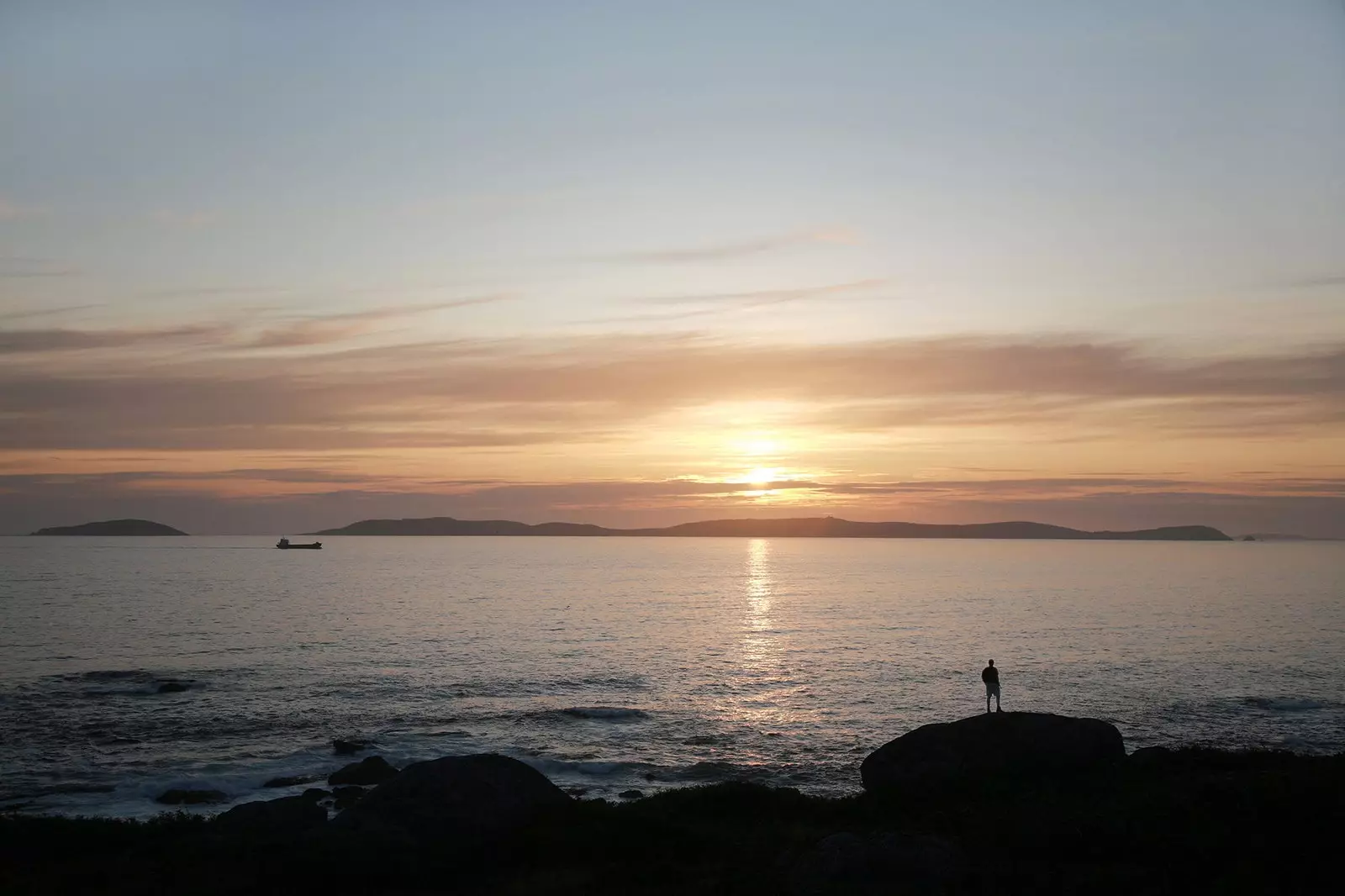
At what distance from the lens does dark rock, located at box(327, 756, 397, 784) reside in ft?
115

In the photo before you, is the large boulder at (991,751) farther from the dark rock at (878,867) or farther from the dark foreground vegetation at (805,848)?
the dark rock at (878,867)

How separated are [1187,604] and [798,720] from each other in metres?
89.5

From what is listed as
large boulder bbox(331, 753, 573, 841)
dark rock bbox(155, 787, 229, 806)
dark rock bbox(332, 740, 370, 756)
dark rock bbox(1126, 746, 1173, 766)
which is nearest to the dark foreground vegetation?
large boulder bbox(331, 753, 573, 841)

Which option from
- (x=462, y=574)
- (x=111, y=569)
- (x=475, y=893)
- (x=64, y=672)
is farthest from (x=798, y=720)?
(x=111, y=569)

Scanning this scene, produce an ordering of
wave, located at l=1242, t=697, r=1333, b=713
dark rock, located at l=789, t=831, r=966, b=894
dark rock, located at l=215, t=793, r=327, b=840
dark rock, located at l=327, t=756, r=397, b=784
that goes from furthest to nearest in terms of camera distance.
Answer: wave, located at l=1242, t=697, r=1333, b=713, dark rock, located at l=327, t=756, r=397, b=784, dark rock, located at l=215, t=793, r=327, b=840, dark rock, located at l=789, t=831, r=966, b=894

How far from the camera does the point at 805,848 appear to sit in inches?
933

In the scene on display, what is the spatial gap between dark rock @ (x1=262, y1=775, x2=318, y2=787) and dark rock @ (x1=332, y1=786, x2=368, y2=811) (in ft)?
8.48

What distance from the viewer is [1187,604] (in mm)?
117188

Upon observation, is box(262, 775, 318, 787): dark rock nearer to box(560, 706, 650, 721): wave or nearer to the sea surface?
the sea surface

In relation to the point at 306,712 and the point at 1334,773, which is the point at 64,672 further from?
the point at 1334,773

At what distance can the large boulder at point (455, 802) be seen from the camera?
23641 millimetres

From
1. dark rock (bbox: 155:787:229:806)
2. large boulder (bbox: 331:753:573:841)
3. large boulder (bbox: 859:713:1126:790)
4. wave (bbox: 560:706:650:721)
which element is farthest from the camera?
wave (bbox: 560:706:650:721)

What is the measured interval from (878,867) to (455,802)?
11.1 m

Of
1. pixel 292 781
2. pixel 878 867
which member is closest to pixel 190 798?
pixel 292 781
